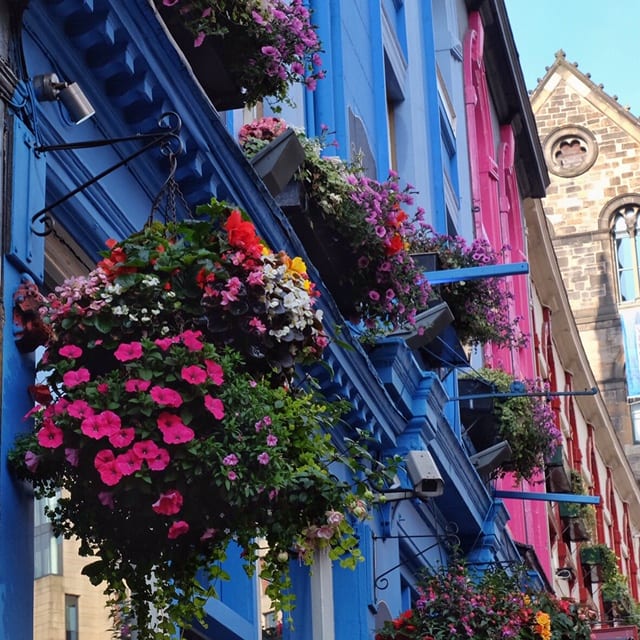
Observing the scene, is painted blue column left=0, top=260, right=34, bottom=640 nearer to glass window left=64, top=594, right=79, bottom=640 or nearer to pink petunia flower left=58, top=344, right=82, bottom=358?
pink petunia flower left=58, top=344, right=82, bottom=358

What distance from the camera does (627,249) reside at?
2569 inches

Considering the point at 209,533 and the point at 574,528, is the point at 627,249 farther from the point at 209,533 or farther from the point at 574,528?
the point at 209,533

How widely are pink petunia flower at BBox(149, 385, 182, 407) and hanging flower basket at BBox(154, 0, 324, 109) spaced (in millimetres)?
3314

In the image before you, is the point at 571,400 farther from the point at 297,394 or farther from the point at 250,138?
the point at 297,394

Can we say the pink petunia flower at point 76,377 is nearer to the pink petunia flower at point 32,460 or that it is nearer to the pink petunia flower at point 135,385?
the pink petunia flower at point 135,385

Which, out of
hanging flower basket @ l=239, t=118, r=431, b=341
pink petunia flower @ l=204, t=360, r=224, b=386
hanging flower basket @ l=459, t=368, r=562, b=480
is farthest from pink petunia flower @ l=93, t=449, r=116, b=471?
hanging flower basket @ l=459, t=368, r=562, b=480

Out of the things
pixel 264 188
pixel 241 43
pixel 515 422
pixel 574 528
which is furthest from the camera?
pixel 574 528

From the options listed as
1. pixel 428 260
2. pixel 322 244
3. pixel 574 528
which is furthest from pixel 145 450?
pixel 574 528

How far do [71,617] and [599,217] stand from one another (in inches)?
2277

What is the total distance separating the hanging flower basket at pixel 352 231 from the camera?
11656 mm

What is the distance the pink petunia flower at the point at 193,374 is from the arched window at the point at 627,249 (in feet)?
192

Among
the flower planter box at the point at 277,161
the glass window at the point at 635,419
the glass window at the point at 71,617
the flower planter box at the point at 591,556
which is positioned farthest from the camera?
the glass window at the point at 635,419

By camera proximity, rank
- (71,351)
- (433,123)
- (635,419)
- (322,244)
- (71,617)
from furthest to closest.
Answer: (635,419) < (433,123) < (322,244) < (71,617) < (71,351)

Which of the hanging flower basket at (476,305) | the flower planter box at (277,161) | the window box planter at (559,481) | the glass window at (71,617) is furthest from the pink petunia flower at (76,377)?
the window box planter at (559,481)
